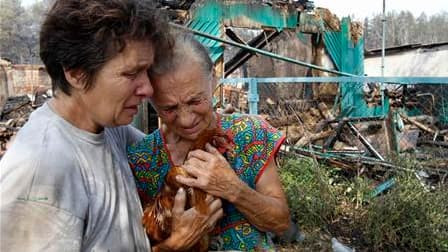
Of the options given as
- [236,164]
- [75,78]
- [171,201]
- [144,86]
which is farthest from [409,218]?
[75,78]

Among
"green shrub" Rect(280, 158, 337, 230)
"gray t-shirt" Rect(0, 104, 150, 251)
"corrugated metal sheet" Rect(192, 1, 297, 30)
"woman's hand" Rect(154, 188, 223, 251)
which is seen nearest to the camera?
"gray t-shirt" Rect(0, 104, 150, 251)

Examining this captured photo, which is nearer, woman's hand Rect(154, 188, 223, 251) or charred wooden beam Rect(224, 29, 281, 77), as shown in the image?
woman's hand Rect(154, 188, 223, 251)

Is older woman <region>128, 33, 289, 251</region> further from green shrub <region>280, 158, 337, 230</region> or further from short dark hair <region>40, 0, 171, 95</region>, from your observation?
green shrub <region>280, 158, 337, 230</region>

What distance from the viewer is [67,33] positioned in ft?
4.62

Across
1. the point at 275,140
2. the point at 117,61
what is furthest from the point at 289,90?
the point at 117,61

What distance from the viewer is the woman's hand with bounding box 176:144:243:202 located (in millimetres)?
1706

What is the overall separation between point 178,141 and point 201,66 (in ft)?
1.30

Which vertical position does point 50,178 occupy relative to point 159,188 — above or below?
above

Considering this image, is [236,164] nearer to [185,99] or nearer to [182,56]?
[185,99]

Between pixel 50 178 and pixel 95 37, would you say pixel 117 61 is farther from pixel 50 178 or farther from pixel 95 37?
pixel 50 178

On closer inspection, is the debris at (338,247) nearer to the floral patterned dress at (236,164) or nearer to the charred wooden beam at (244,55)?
the floral patterned dress at (236,164)

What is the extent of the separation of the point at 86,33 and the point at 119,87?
0.22 meters

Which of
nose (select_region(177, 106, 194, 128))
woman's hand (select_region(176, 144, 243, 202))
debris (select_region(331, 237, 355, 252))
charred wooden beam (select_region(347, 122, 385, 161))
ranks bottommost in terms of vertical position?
debris (select_region(331, 237, 355, 252))

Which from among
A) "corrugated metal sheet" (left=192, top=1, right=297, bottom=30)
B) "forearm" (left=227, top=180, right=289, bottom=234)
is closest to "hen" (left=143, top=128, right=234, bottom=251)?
"forearm" (left=227, top=180, right=289, bottom=234)
